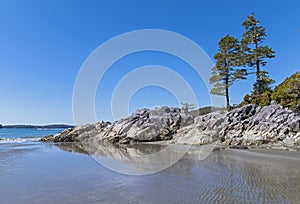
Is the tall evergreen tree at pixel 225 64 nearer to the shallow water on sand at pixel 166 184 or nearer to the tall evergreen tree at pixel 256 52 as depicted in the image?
the tall evergreen tree at pixel 256 52

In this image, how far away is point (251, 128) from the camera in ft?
78.3

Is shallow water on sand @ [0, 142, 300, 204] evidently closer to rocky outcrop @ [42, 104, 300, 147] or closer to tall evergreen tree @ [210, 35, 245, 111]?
rocky outcrop @ [42, 104, 300, 147]

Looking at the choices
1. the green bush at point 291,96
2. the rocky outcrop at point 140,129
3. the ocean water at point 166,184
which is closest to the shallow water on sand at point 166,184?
the ocean water at point 166,184

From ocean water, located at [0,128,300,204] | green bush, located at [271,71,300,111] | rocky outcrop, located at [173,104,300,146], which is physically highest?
green bush, located at [271,71,300,111]

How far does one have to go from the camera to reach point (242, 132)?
24281 mm

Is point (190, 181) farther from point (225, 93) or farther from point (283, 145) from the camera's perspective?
point (225, 93)

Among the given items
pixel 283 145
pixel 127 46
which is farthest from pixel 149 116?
pixel 283 145

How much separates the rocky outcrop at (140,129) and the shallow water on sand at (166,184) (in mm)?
18821

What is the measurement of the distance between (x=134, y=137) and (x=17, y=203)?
25.1 metres

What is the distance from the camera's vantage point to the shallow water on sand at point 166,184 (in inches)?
316

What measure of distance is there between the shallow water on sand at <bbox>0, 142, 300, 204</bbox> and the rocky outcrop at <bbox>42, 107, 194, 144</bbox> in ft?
61.7

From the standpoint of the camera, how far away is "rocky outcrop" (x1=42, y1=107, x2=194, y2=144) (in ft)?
108

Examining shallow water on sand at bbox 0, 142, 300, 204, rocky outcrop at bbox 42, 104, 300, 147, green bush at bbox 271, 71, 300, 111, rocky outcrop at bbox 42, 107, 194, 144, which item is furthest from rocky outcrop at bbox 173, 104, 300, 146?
shallow water on sand at bbox 0, 142, 300, 204

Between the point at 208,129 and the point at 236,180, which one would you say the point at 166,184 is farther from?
the point at 208,129
